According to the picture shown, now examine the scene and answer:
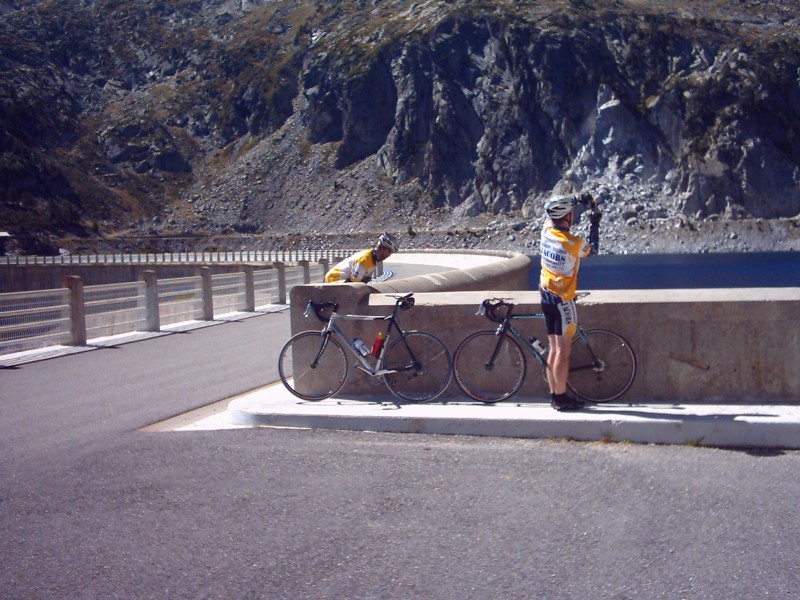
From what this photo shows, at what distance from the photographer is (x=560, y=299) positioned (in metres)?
7.52

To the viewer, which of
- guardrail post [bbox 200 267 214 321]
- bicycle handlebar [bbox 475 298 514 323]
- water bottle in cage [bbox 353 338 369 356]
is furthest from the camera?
guardrail post [bbox 200 267 214 321]

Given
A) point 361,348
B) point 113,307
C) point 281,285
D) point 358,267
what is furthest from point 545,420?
point 281,285

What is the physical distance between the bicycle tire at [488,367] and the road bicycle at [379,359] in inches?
5.4

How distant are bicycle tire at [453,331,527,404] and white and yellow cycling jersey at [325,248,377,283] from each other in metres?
2.46

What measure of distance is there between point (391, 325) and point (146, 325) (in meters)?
11.8

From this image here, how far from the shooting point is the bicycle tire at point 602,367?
7.75 m

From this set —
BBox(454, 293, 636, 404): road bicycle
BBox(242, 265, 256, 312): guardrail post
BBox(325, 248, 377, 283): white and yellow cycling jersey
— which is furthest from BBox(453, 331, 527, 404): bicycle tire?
BBox(242, 265, 256, 312): guardrail post

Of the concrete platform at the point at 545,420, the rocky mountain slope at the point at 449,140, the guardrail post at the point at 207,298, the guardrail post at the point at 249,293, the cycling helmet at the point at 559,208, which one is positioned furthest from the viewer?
the rocky mountain slope at the point at 449,140

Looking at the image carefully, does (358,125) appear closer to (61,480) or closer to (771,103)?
(771,103)

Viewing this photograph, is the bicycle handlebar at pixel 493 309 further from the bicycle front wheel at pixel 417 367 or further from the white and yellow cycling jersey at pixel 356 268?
the white and yellow cycling jersey at pixel 356 268

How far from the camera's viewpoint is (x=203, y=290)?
21469 mm

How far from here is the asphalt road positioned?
4.68 meters

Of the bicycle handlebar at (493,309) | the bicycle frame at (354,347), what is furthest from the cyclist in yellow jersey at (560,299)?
the bicycle frame at (354,347)

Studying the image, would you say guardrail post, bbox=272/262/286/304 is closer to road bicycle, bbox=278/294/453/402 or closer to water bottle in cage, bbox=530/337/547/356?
road bicycle, bbox=278/294/453/402
